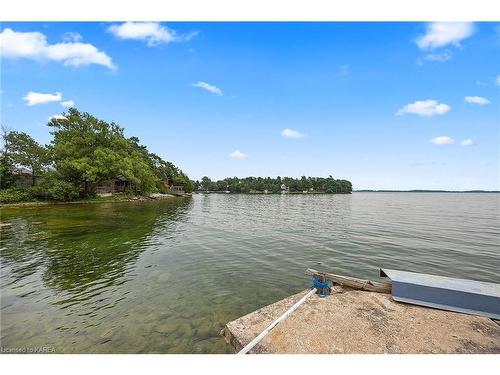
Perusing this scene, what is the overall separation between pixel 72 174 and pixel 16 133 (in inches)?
467

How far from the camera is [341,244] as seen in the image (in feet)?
59.5

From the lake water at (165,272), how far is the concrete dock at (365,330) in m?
1.45

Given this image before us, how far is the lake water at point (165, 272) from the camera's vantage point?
270 inches

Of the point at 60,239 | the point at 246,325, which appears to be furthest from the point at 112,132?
the point at 246,325

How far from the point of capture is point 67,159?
46344mm

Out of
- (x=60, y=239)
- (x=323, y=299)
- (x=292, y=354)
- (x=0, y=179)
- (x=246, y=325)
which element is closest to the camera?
(x=292, y=354)

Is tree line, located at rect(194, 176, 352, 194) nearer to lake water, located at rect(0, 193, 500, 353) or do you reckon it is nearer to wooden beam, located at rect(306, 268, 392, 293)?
lake water, located at rect(0, 193, 500, 353)

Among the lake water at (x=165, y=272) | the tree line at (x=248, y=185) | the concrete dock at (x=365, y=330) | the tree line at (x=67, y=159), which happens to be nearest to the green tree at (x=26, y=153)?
the tree line at (x=67, y=159)

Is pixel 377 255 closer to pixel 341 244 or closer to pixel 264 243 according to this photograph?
pixel 341 244

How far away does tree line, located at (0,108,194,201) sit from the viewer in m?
43.8

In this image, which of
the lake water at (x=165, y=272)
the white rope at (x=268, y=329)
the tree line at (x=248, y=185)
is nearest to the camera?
the white rope at (x=268, y=329)

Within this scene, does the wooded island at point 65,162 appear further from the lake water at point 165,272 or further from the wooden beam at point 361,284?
the wooden beam at point 361,284

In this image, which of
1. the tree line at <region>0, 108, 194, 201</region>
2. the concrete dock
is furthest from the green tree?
the concrete dock

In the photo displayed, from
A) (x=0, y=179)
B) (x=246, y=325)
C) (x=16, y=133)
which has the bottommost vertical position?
(x=246, y=325)
